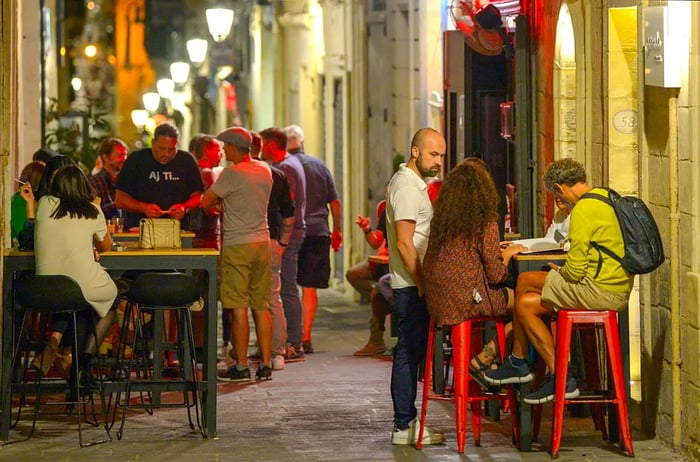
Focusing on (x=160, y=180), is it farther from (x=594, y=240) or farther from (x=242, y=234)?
(x=594, y=240)

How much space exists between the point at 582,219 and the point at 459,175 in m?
0.80

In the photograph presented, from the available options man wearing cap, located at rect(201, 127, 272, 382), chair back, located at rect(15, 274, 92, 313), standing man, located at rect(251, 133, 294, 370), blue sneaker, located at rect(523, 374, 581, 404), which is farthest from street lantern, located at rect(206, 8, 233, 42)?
blue sneaker, located at rect(523, 374, 581, 404)

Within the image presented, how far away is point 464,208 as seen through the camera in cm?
977

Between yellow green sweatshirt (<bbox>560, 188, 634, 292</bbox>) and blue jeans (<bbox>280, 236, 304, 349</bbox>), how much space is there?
17.9 ft

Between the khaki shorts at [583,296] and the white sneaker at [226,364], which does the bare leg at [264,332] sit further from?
the khaki shorts at [583,296]

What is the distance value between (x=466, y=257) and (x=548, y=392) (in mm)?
898

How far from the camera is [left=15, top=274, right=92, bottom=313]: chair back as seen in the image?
10.4 metres

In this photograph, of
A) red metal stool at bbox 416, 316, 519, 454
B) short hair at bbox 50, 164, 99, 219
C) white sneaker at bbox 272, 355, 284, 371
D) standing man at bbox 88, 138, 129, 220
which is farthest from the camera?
standing man at bbox 88, 138, 129, 220

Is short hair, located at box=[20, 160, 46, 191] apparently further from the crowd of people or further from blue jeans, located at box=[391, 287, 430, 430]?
blue jeans, located at box=[391, 287, 430, 430]

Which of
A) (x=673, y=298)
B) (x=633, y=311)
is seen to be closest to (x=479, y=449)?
(x=673, y=298)

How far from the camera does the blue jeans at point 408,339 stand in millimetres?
10062

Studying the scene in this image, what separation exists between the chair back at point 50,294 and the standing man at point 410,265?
1.95 metres

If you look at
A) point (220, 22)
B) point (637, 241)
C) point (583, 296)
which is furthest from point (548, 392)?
point (220, 22)

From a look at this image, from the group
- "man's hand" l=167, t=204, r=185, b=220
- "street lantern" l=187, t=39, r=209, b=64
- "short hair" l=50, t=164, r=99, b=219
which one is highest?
"street lantern" l=187, t=39, r=209, b=64
